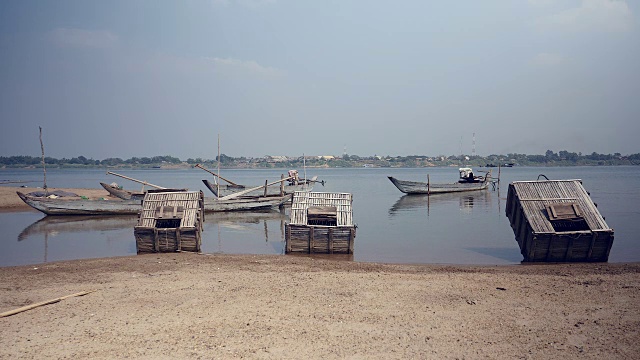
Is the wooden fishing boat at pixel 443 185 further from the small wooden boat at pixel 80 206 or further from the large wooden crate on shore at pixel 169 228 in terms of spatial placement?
the large wooden crate on shore at pixel 169 228

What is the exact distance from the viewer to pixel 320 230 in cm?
1529

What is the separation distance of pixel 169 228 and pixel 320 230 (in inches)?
202

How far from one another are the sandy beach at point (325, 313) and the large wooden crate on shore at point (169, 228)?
2.88 metres

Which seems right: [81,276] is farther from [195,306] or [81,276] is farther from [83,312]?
[195,306]

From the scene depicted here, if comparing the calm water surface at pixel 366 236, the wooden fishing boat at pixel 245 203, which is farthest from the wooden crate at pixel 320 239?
the wooden fishing boat at pixel 245 203

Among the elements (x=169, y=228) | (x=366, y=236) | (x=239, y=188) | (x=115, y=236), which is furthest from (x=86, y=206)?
(x=366, y=236)

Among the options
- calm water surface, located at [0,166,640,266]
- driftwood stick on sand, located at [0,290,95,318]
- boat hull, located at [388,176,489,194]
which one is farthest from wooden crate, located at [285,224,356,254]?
boat hull, located at [388,176,489,194]

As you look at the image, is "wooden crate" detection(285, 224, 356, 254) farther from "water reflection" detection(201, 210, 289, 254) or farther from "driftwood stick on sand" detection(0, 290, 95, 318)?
"driftwood stick on sand" detection(0, 290, 95, 318)

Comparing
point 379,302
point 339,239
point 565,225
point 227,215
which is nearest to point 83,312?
point 379,302

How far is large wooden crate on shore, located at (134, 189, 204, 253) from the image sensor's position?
51.4 feet

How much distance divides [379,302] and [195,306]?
3516mm

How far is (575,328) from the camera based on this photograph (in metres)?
7.45

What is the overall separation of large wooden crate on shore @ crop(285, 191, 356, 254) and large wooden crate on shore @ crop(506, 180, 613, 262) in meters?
5.30

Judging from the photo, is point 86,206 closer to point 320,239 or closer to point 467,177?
point 320,239
